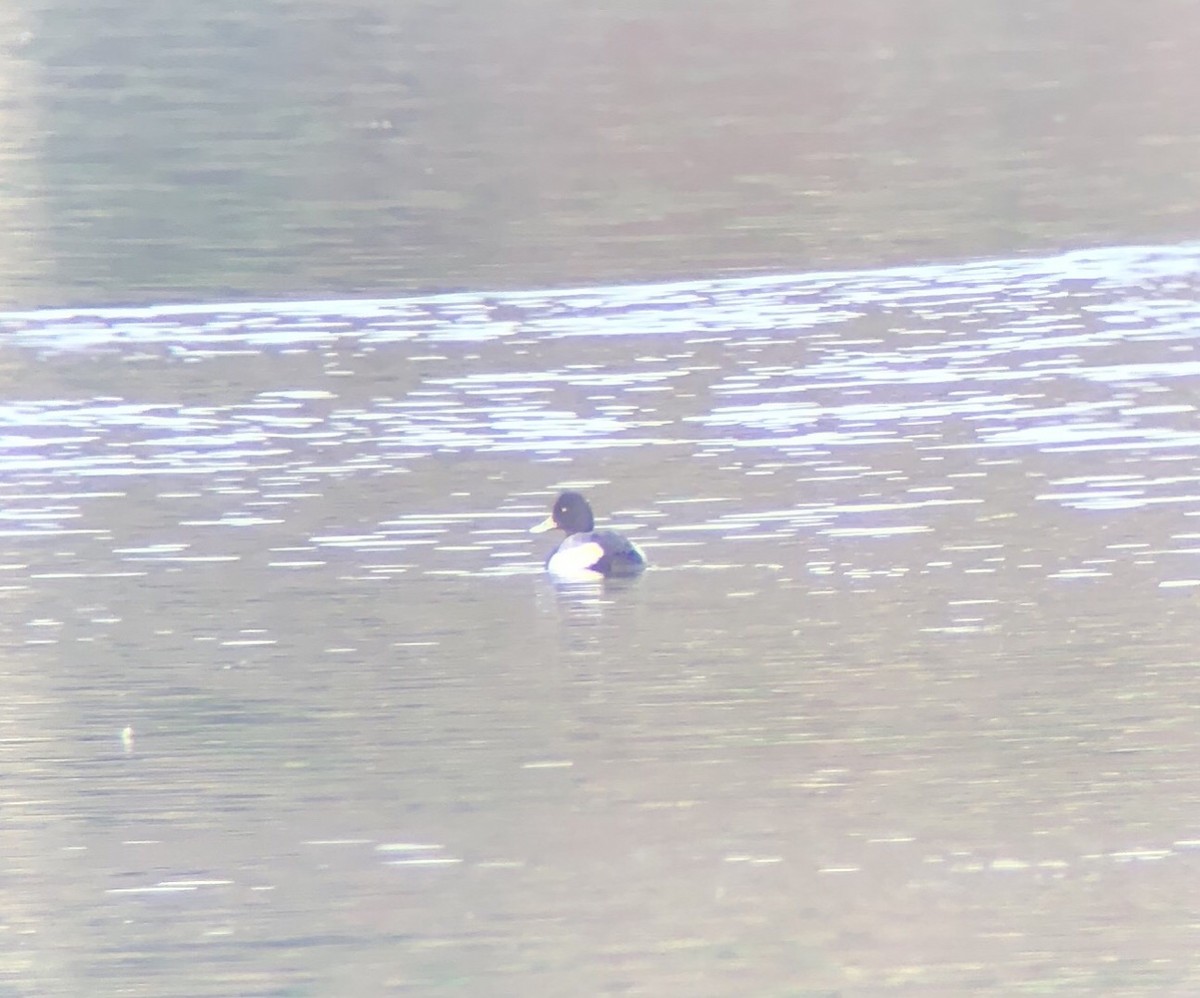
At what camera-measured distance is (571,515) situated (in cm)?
1172

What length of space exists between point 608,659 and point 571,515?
5.40 feet

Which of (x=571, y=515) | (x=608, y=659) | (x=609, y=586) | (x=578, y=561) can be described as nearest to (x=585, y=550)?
(x=578, y=561)

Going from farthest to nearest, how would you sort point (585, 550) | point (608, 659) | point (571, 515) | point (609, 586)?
point (571, 515) < point (609, 586) < point (585, 550) < point (608, 659)

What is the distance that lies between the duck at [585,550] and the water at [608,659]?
13cm

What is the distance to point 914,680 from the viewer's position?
9.52 metres

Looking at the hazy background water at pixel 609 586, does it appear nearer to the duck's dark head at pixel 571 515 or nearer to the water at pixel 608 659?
the water at pixel 608 659

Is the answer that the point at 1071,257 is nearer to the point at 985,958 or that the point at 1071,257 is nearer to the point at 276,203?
the point at 276,203

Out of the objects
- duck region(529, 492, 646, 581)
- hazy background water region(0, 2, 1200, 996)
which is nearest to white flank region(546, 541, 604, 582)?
duck region(529, 492, 646, 581)

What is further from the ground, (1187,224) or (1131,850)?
(1131,850)

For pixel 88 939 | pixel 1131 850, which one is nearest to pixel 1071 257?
pixel 1131 850

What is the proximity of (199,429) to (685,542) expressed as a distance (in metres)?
3.71

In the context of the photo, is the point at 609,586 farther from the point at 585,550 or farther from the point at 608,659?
the point at 608,659

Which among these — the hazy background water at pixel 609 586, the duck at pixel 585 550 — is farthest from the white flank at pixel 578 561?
the hazy background water at pixel 609 586

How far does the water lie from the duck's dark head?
7.9 inches
